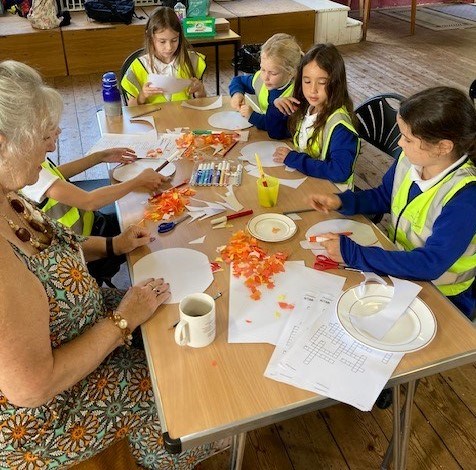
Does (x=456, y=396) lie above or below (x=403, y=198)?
below

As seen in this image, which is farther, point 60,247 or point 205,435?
point 60,247

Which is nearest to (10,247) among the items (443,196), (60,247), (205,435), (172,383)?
(60,247)

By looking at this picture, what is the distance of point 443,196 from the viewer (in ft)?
4.51

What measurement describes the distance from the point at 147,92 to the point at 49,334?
5.64 feet

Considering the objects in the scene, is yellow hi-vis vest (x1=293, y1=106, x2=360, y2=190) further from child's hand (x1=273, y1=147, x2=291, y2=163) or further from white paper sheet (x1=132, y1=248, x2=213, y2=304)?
white paper sheet (x1=132, y1=248, x2=213, y2=304)

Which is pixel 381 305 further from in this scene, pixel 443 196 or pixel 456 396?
pixel 456 396

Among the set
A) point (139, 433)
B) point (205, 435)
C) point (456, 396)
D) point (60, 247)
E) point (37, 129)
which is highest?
point (37, 129)

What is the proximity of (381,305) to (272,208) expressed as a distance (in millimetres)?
539

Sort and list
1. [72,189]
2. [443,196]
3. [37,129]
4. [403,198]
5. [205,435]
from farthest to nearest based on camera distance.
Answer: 1. [72,189]
2. [403,198]
3. [443,196]
4. [37,129]
5. [205,435]

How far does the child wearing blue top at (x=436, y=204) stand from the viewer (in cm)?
129

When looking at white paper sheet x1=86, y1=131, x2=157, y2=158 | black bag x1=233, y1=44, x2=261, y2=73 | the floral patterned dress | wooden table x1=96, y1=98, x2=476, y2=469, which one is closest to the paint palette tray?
white paper sheet x1=86, y1=131, x2=157, y2=158

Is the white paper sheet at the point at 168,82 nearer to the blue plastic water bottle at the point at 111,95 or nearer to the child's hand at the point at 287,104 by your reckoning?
the blue plastic water bottle at the point at 111,95

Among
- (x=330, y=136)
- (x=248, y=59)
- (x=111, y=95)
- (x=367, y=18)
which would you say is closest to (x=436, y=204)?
(x=330, y=136)

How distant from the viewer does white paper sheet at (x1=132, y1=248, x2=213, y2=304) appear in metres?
1.27
